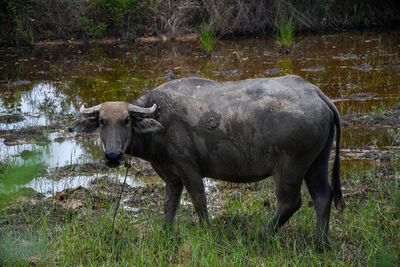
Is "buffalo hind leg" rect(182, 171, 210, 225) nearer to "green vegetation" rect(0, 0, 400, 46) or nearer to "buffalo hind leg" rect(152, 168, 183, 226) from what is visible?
"buffalo hind leg" rect(152, 168, 183, 226)

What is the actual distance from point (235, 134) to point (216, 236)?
79 cm

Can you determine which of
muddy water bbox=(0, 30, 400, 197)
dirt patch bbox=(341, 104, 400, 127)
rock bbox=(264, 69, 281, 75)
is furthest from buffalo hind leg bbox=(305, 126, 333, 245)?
rock bbox=(264, 69, 281, 75)

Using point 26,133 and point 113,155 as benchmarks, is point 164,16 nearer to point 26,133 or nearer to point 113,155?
point 26,133

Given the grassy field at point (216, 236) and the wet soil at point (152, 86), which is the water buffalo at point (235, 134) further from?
the wet soil at point (152, 86)

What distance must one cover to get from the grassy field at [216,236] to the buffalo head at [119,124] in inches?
26.9

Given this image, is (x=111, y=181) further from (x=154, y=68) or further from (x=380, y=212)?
(x=154, y=68)

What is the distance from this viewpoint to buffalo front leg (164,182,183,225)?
15.0ft

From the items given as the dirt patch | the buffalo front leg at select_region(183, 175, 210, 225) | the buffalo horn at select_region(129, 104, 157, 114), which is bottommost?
the dirt patch

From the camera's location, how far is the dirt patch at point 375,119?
7203 mm

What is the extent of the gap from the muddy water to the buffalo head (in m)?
2.19

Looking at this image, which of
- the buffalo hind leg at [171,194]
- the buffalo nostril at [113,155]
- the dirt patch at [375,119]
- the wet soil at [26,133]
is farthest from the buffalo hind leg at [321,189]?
the wet soil at [26,133]

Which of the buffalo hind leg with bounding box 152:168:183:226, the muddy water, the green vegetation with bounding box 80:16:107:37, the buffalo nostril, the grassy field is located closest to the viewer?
the grassy field

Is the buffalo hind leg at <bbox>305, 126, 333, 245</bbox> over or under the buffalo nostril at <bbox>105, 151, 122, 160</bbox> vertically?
under

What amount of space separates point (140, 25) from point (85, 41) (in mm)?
1697
